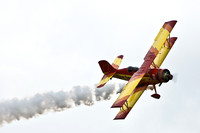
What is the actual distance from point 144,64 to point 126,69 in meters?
2.69

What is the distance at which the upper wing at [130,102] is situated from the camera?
50.0 meters

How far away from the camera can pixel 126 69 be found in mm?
54188

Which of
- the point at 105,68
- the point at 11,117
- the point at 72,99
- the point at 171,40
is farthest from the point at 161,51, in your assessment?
the point at 11,117

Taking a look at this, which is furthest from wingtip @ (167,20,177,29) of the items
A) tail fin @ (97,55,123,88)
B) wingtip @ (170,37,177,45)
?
tail fin @ (97,55,123,88)

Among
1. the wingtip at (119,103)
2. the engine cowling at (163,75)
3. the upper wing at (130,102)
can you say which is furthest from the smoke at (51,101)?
the wingtip at (119,103)

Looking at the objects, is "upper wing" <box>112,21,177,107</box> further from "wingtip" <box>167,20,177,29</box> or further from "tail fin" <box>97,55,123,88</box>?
"tail fin" <box>97,55,123,88</box>

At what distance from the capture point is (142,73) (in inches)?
2007

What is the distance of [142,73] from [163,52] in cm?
606

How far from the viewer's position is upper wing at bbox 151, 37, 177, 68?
5550cm

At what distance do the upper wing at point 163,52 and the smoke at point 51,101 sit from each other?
3.68 m

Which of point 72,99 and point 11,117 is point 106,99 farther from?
point 11,117

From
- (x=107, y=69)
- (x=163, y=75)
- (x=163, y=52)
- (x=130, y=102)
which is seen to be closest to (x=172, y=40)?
(x=163, y=52)

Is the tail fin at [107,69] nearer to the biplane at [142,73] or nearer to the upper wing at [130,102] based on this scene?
the biplane at [142,73]

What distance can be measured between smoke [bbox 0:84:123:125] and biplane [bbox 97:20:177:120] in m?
1.62
